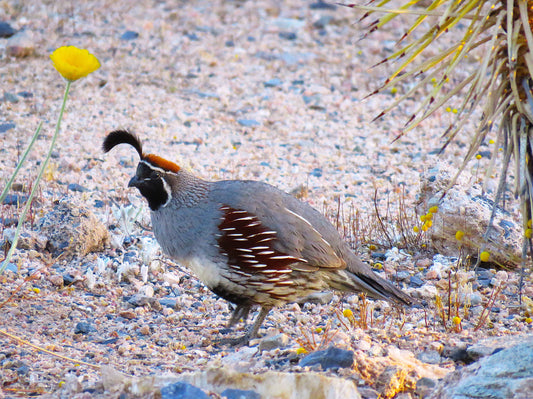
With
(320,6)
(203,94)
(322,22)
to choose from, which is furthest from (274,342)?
(320,6)

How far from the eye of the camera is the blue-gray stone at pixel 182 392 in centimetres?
273

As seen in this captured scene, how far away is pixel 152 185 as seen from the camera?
4.65 metres

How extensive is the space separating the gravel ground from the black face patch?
2.16 feet

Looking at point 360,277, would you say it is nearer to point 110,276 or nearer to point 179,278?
point 179,278

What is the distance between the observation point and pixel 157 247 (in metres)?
5.38

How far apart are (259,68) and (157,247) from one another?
192 inches

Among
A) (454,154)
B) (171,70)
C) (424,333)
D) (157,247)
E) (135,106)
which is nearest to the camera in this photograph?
(424,333)

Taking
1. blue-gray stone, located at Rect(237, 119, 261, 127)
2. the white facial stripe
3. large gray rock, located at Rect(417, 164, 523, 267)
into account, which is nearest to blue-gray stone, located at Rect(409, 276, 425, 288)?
large gray rock, located at Rect(417, 164, 523, 267)

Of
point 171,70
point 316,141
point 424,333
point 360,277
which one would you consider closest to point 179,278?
point 360,277

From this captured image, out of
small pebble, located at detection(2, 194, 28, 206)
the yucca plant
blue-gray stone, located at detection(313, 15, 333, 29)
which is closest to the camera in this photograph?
the yucca plant

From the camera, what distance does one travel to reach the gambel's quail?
13.9 feet

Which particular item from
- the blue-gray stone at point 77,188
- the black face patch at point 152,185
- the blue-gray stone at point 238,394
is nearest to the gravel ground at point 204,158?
the blue-gray stone at point 77,188

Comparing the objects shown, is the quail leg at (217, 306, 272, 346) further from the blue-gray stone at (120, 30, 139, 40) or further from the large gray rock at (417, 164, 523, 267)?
the blue-gray stone at (120, 30, 139, 40)

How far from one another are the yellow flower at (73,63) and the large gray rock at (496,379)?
2.12 meters
